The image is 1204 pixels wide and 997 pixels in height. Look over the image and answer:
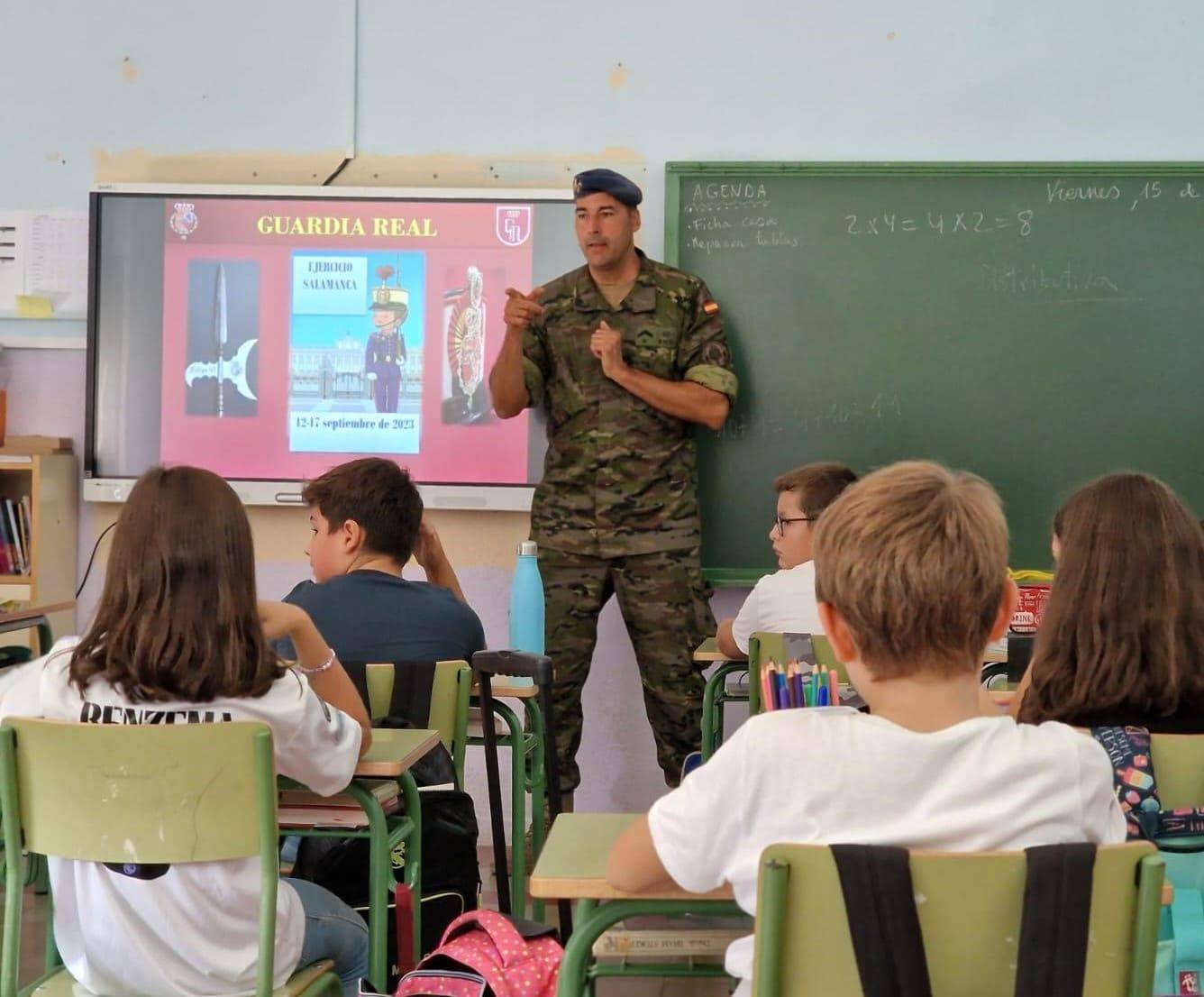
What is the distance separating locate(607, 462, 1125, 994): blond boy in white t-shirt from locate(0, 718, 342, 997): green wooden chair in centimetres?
53

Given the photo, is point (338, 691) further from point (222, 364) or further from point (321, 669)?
point (222, 364)

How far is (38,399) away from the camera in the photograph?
14.8 feet

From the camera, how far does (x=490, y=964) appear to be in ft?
5.98

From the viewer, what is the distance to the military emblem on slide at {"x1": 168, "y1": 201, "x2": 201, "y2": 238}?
435 cm

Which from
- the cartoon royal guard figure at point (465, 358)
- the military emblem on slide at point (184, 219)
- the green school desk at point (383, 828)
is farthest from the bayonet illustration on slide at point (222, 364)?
the green school desk at point (383, 828)

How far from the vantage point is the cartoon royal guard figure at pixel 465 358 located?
169 inches

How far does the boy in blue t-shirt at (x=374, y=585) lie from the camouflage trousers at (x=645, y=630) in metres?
1.20

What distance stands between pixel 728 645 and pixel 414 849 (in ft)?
3.83

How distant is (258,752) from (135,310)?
3.06m

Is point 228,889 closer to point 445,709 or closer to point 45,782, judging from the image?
point 45,782

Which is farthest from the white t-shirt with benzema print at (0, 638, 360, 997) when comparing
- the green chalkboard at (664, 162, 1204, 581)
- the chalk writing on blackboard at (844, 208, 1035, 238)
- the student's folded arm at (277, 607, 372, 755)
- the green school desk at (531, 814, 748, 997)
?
the chalk writing on blackboard at (844, 208, 1035, 238)

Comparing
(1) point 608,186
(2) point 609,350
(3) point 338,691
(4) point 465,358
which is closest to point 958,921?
(3) point 338,691

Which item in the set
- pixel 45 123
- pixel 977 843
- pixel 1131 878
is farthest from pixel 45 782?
pixel 45 123

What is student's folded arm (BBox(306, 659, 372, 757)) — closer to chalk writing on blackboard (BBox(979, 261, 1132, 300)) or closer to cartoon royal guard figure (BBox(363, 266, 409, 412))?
cartoon royal guard figure (BBox(363, 266, 409, 412))
